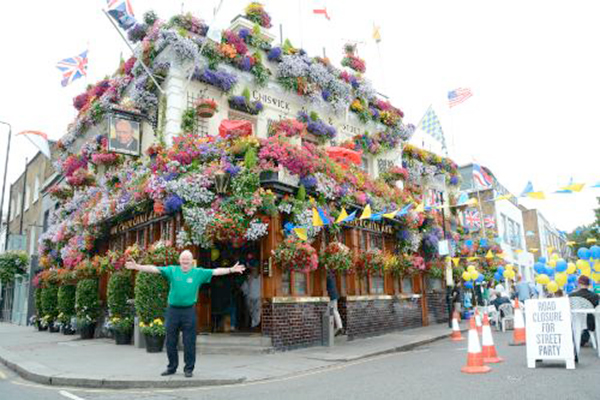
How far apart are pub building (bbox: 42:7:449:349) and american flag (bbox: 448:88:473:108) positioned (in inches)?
166

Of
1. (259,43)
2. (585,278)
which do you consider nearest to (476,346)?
(585,278)

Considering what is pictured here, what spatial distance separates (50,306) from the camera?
58.7 ft

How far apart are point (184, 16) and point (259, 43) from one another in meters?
2.41

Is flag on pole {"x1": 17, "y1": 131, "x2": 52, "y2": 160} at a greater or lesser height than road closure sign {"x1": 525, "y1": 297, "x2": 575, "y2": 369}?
greater

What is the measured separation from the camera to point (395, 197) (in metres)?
16.2

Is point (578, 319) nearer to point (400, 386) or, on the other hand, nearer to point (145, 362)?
point (400, 386)

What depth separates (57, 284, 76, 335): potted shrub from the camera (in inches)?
649

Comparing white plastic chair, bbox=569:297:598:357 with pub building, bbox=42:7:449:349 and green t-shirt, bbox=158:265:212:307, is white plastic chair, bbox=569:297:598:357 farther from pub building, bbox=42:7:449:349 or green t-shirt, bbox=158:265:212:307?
green t-shirt, bbox=158:265:212:307

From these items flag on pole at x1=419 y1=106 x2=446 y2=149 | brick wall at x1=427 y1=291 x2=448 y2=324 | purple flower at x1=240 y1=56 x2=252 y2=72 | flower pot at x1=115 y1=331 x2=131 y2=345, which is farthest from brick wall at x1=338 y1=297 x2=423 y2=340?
purple flower at x1=240 y1=56 x2=252 y2=72

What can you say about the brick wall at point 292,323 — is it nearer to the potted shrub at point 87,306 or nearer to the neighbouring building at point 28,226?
the potted shrub at point 87,306

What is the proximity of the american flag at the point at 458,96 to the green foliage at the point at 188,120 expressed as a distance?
414 inches

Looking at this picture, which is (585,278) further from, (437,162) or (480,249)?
(480,249)

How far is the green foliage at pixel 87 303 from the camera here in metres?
14.8

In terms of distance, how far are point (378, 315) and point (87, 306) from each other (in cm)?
920
